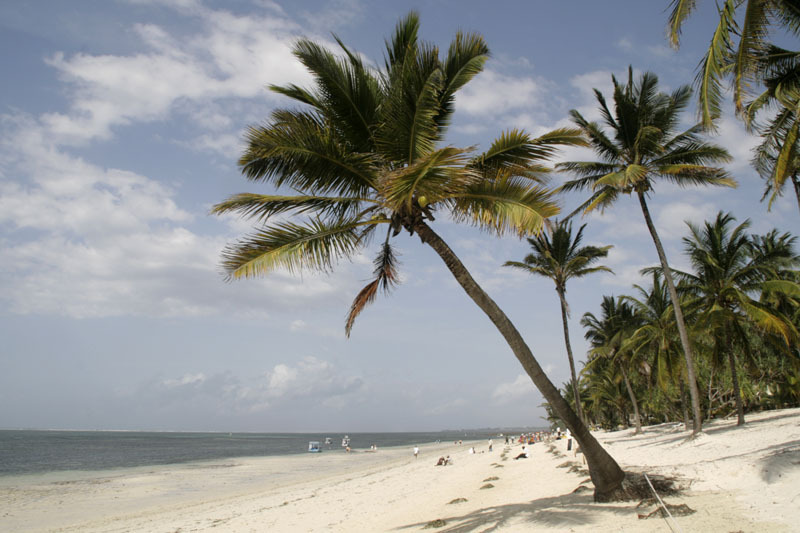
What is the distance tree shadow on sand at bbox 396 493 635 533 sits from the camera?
258 inches

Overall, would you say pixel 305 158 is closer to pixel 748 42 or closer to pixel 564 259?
pixel 748 42

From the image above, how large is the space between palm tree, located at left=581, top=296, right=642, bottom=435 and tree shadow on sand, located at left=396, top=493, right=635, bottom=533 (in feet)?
67.2

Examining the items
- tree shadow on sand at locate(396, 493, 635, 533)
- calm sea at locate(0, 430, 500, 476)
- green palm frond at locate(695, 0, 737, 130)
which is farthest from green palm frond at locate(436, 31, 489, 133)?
calm sea at locate(0, 430, 500, 476)

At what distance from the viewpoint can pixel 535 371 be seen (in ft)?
22.9

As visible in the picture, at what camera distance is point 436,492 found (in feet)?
47.9

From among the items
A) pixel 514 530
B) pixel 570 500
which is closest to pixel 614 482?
pixel 570 500

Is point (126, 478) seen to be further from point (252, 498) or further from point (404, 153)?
point (404, 153)

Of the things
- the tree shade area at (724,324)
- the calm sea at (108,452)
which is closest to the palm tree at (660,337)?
the tree shade area at (724,324)

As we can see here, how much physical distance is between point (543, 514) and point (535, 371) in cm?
237

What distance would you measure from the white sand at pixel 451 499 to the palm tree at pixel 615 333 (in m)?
12.3

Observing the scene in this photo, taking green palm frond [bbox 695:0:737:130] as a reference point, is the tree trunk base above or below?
below

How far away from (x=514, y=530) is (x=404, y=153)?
582 cm

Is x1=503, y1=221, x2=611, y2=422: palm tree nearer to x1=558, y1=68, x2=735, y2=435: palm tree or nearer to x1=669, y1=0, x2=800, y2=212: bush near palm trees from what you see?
x1=558, y1=68, x2=735, y2=435: palm tree

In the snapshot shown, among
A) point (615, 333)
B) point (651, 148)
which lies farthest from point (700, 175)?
point (615, 333)
